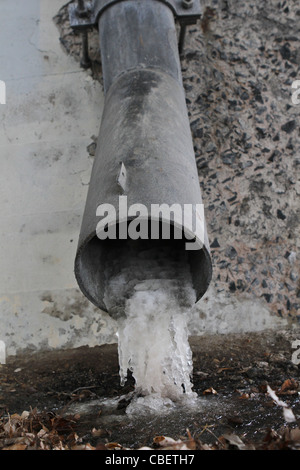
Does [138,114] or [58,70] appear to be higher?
[58,70]

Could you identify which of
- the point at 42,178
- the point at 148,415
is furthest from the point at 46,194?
the point at 148,415

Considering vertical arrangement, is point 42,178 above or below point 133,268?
above

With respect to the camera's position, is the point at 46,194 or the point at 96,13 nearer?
the point at 96,13

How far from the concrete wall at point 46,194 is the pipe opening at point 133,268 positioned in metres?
0.47

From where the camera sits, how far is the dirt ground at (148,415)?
1852 mm

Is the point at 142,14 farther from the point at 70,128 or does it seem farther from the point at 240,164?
the point at 240,164

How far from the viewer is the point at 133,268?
271 centimetres

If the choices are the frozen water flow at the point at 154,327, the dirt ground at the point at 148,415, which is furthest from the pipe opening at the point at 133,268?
the dirt ground at the point at 148,415

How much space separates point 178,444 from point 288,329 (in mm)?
1493

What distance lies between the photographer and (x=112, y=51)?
2824 mm

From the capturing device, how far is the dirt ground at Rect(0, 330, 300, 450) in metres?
1.85

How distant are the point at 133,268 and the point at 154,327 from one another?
377mm

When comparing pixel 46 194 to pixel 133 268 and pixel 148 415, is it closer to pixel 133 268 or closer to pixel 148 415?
pixel 133 268
